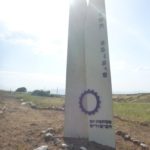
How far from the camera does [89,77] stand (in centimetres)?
969

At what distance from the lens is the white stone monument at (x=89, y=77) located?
9.46 meters

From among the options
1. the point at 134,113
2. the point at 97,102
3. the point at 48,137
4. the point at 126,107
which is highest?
the point at 126,107

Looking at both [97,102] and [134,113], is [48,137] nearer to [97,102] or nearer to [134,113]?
[97,102]

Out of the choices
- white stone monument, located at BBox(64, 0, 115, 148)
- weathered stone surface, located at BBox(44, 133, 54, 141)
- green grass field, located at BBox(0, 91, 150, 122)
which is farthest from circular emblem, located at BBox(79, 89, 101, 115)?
green grass field, located at BBox(0, 91, 150, 122)

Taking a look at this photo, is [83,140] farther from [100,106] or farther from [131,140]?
[131,140]

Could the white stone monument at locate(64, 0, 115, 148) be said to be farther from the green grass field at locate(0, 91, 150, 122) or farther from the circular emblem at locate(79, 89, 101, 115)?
the green grass field at locate(0, 91, 150, 122)

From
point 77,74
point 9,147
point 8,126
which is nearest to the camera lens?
point 9,147

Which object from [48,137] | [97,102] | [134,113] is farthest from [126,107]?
[48,137]

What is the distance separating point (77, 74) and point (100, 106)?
4.30 ft

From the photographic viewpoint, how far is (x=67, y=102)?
10.1 m

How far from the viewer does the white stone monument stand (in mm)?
9461

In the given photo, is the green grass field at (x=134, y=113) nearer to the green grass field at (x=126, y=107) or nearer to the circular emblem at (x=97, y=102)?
the green grass field at (x=126, y=107)

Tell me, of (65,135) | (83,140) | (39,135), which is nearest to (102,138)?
(83,140)

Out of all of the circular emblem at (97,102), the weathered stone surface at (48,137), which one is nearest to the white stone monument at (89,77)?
the circular emblem at (97,102)
